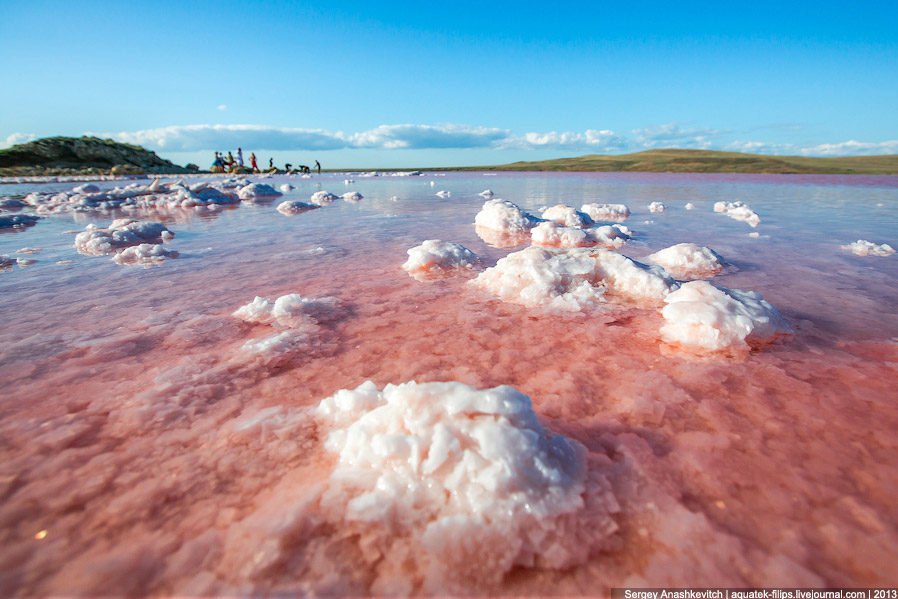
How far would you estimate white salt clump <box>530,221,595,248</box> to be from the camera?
16.9 feet

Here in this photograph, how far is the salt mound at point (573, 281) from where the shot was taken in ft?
9.36

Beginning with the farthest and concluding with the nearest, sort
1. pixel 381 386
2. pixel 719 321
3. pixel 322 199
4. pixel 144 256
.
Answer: pixel 322 199
pixel 144 256
pixel 719 321
pixel 381 386

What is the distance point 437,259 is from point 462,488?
2908mm

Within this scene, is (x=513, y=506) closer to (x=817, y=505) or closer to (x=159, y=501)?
(x=817, y=505)

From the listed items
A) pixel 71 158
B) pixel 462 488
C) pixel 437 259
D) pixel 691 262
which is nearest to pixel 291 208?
pixel 437 259

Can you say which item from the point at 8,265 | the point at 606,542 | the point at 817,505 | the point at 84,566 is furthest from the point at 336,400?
the point at 8,265

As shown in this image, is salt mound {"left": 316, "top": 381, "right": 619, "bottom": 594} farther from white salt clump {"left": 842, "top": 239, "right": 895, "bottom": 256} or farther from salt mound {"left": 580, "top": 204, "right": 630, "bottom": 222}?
salt mound {"left": 580, "top": 204, "right": 630, "bottom": 222}

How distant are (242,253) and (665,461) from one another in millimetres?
5033

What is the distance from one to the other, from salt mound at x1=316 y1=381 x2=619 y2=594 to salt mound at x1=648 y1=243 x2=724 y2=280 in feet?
10.9

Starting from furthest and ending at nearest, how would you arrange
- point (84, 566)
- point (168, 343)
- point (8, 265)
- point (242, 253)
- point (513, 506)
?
1. point (242, 253)
2. point (8, 265)
3. point (168, 343)
4. point (513, 506)
5. point (84, 566)

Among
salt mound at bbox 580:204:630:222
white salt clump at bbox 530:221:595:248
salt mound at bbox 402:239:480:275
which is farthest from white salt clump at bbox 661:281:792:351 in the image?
salt mound at bbox 580:204:630:222

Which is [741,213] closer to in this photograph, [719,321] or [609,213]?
[609,213]

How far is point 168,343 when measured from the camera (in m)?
2.21

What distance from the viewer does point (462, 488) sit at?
1093 millimetres
